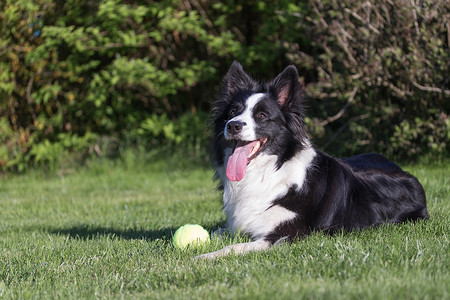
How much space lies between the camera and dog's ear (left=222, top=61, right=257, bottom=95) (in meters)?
4.88

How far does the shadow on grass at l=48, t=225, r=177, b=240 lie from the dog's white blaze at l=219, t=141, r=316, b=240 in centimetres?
80

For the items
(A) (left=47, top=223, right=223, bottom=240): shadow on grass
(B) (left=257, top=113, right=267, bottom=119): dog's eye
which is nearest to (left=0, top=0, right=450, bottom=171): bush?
(B) (left=257, top=113, right=267, bottom=119): dog's eye

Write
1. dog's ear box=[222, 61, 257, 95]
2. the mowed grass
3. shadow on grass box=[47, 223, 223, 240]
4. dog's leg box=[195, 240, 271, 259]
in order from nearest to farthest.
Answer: the mowed grass, dog's leg box=[195, 240, 271, 259], dog's ear box=[222, 61, 257, 95], shadow on grass box=[47, 223, 223, 240]

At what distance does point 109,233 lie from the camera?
5.37 metres

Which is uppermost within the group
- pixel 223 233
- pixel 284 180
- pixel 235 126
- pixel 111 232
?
pixel 235 126

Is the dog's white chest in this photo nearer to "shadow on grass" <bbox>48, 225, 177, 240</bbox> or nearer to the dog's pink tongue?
the dog's pink tongue

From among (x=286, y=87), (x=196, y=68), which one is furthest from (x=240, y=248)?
(x=196, y=68)

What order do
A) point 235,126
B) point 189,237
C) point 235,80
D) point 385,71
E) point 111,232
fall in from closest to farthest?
point 235,126 → point 189,237 → point 235,80 → point 111,232 → point 385,71

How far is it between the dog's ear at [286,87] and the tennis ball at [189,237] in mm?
1349

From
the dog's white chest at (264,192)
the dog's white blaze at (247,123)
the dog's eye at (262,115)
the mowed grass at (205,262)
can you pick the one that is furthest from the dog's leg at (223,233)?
the dog's eye at (262,115)

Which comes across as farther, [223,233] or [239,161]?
[223,233]

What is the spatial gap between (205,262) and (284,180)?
43.2 inches

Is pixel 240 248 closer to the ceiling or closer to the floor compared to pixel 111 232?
closer to the ceiling

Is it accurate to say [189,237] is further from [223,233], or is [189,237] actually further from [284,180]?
[284,180]
